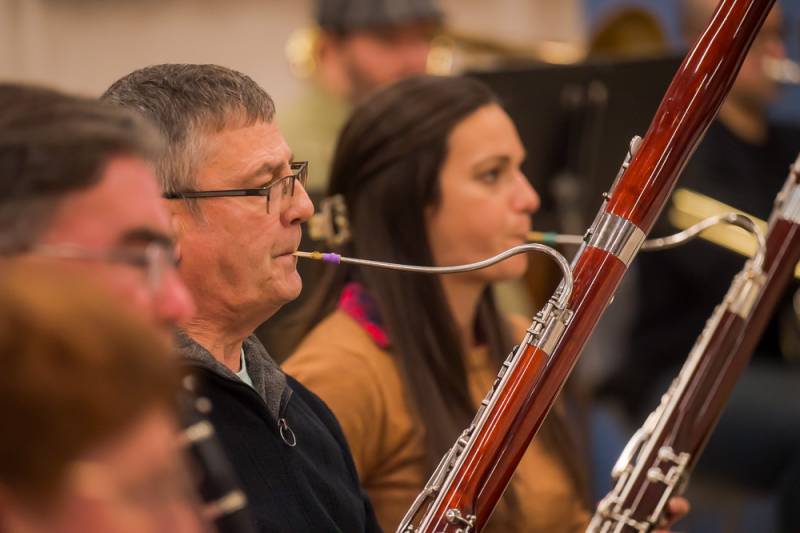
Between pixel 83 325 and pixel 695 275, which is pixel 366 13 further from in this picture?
pixel 83 325

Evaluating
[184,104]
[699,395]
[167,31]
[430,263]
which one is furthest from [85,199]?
[167,31]

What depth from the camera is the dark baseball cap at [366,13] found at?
3.28m

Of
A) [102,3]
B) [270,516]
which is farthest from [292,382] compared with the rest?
[102,3]

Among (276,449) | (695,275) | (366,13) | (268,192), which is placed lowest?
(276,449)

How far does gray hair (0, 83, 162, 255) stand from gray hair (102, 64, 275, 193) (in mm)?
388

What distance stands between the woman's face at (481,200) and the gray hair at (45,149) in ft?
3.62

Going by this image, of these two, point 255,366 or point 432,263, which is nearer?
point 255,366

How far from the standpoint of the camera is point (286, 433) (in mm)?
1289

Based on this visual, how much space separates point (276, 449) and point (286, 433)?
37 millimetres

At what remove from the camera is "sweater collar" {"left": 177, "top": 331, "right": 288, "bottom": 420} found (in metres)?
1.20

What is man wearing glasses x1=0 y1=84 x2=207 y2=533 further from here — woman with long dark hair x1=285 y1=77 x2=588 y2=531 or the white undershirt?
woman with long dark hair x1=285 y1=77 x2=588 y2=531

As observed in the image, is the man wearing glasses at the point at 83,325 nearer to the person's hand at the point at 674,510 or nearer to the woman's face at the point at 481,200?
the person's hand at the point at 674,510

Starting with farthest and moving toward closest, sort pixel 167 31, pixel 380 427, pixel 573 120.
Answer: pixel 167 31 → pixel 573 120 → pixel 380 427

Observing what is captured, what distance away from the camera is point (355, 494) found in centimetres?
138
